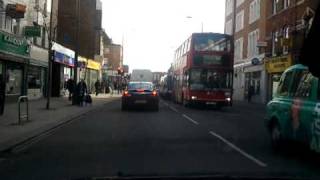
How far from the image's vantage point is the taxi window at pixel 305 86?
42.1 feet

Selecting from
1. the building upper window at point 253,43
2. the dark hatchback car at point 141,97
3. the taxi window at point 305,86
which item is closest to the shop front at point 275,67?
the building upper window at point 253,43

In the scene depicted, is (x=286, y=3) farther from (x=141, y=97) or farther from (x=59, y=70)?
(x=141, y=97)

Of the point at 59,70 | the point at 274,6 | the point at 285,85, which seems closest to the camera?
the point at 285,85

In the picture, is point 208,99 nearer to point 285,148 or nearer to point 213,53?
point 213,53

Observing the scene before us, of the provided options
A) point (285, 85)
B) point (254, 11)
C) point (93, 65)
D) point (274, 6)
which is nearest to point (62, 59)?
point (274, 6)

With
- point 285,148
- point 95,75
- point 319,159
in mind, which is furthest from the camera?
point 95,75

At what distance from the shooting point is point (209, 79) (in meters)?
36.1

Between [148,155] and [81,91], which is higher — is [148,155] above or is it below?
below

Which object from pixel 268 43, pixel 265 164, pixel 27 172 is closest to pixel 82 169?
pixel 27 172

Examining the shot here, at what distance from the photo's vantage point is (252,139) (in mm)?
17375

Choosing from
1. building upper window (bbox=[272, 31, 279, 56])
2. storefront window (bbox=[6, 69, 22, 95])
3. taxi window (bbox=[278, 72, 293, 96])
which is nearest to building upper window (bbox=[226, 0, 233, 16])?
building upper window (bbox=[272, 31, 279, 56])

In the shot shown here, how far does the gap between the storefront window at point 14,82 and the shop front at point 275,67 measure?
59.4 feet

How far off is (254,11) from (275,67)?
13345mm

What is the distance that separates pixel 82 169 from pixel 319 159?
4875mm
